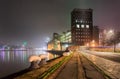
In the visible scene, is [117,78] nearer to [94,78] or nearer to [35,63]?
[94,78]

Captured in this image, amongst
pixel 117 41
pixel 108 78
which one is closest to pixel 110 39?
pixel 117 41

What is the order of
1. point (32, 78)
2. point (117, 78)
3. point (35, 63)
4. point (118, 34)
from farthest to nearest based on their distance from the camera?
point (118, 34) < point (35, 63) < point (32, 78) < point (117, 78)

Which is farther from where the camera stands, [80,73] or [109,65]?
[109,65]

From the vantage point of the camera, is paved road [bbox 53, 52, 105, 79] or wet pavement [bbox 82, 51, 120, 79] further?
wet pavement [bbox 82, 51, 120, 79]

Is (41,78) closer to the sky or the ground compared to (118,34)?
closer to the ground

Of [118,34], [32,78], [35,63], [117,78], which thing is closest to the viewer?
[117,78]

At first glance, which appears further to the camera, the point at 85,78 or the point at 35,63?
the point at 35,63

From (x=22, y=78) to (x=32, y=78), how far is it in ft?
3.17

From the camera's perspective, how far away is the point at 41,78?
1568 cm

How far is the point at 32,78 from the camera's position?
53.9 ft

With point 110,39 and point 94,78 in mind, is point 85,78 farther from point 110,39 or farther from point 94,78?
point 110,39

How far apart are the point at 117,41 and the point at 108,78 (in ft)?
309

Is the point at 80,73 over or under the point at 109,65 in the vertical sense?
over

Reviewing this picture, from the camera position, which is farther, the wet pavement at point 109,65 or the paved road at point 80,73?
the wet pavement at point 109,65
